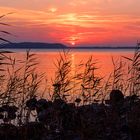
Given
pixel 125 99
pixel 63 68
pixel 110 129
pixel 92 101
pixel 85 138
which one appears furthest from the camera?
pixel 125 99

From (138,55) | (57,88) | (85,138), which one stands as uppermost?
(138,55)

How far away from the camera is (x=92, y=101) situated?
1241cm

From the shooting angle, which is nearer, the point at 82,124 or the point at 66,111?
the point at 82,124

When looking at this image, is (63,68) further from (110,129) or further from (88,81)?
(110,129)

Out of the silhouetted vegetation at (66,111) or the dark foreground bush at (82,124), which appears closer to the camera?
the dark foreground bush at (82,124)

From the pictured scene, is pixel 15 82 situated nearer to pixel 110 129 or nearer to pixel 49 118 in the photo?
pixel 49 118

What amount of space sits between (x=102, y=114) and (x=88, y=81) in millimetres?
1539

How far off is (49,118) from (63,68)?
5.33ft

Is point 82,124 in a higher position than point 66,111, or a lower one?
lower

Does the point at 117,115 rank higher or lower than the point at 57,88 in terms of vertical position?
lower

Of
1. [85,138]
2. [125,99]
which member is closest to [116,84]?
[125,99]

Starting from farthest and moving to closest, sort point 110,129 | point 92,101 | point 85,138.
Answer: point 92,101, point 110,129, point 85,138

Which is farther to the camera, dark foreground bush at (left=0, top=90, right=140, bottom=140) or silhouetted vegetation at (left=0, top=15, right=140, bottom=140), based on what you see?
silhouetted vegetation at (left=0, top=15, right=140, bottom=140)

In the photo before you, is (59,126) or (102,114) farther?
(102,114)
